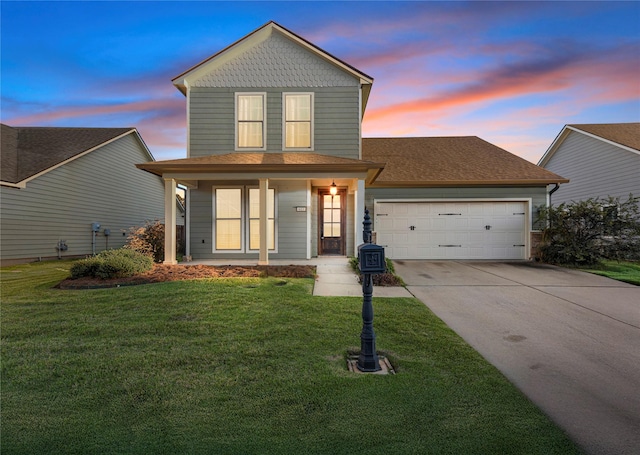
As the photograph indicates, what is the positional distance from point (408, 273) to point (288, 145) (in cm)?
570

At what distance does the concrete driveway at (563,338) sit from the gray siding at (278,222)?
12.6 ft

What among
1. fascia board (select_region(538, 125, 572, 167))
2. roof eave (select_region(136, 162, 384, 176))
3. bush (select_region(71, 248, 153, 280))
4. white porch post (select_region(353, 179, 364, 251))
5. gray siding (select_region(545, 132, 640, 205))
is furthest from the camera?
fascia board (select_region(538, 125, 572, 167))

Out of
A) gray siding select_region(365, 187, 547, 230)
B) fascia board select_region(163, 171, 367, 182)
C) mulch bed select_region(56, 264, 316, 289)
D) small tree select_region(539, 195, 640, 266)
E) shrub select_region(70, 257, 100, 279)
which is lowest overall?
mulch bed select_region(56, 264, 316, 289)

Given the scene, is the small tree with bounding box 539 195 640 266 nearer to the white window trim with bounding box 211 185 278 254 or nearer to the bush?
the white window trim with bounding box 211 185 278 254

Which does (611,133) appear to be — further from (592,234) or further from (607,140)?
(592,234)

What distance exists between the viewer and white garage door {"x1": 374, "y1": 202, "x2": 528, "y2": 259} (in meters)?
12.3

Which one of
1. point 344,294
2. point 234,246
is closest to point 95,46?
point 234,246

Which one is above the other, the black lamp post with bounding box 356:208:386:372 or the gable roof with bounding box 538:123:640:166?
the gable roof with bounding box 538:123:640:166

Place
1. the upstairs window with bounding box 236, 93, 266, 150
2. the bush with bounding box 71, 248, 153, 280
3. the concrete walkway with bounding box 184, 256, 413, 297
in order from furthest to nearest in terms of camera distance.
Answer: the upstairs window with bounding box 236, 93, 266, 150
the bush with bounding box 71, 248, 153, 280
the concrete walkway with bounding box 184, 256, 413, 297

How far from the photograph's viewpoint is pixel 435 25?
9891mm

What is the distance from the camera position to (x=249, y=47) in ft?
35.6

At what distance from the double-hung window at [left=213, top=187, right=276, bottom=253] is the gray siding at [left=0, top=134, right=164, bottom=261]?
7.22 metres

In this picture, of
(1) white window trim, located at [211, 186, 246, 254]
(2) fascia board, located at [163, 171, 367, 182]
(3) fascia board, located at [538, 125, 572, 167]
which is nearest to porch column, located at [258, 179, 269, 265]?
(2) fascia board, located at [163, 171, 367, 182]

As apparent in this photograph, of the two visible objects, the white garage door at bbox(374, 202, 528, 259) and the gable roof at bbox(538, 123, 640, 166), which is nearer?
the white garage door at bbox(374, 202, 528, 259)
